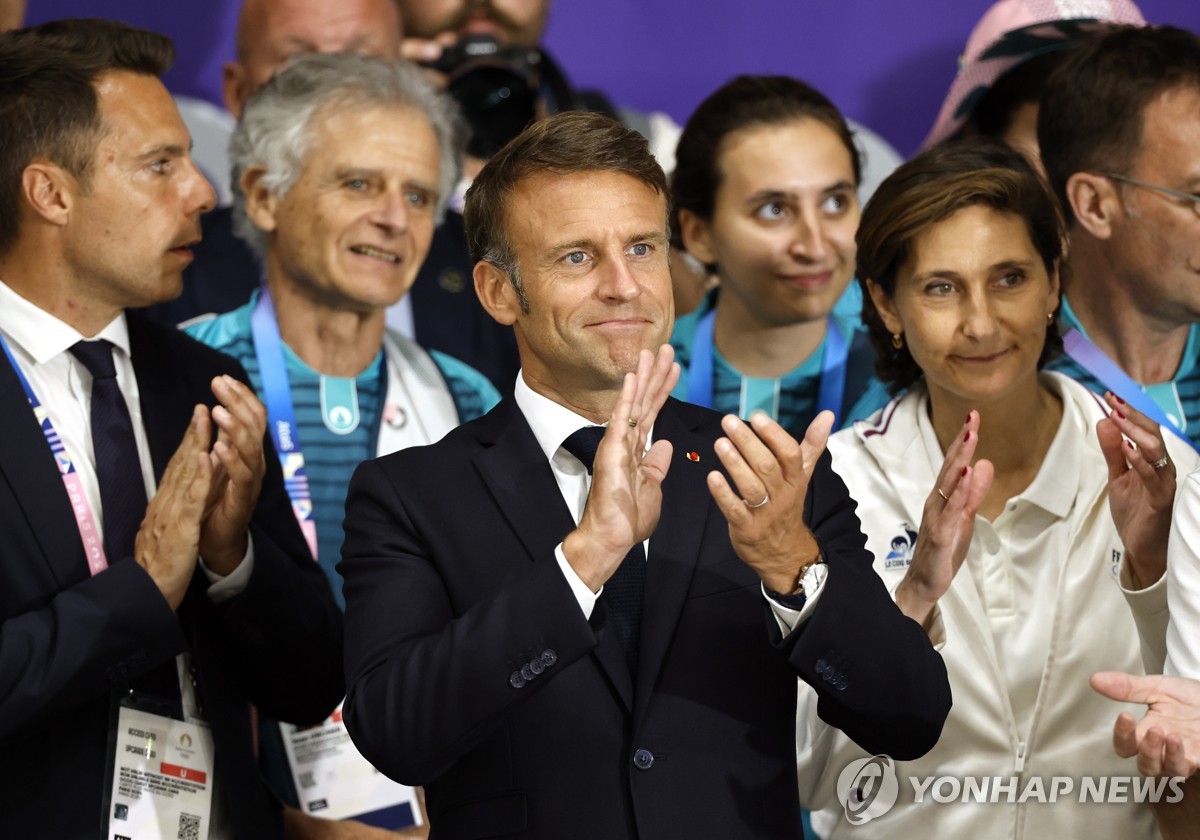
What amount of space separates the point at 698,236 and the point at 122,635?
1.59 m

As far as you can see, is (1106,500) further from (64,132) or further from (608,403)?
(64,132)

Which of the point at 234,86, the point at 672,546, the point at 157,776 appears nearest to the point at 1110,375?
the point at 672,546

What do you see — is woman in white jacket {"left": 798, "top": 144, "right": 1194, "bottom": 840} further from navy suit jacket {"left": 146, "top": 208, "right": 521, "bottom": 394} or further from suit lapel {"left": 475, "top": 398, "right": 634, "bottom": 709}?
navy suit jacket {"left": 146, "top": 208, "right": 521, "bottom": 394}

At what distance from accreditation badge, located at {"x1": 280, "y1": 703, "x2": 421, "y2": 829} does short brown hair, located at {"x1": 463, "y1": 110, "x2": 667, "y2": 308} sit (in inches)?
41.7

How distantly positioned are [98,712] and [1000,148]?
1699mm

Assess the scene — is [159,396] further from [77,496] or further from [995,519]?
[995,519]

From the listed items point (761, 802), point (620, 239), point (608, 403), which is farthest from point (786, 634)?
point (620, 239)

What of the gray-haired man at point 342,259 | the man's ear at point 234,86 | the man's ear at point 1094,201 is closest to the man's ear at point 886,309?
the man's ear at point 1094,201

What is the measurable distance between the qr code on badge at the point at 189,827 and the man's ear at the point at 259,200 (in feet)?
4.63

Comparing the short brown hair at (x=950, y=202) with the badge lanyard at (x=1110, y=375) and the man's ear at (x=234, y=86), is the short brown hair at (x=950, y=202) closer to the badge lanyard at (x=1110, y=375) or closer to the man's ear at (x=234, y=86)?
the badge lanyard at (x=1110, y=375)

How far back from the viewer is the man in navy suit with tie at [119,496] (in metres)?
2.35

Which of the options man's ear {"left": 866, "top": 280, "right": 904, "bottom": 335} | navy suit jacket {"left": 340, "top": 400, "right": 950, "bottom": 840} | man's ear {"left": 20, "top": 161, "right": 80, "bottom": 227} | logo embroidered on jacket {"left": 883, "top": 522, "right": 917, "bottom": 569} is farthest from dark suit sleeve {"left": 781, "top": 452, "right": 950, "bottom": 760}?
man's ear {"left": 20, "top": 161, "right": 80, "bottom": 227}

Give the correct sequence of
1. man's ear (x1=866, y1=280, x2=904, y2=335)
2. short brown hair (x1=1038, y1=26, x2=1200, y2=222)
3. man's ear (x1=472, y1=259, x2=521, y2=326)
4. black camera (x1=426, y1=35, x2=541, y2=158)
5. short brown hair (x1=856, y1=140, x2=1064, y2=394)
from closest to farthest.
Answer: man's ear (x1=472, y1=259, x2=521, y2=326), short brown hair (x1=856, y1=140, x2=1064, y2=394), man's ear (x1=866, y1=280, x2=904, y2=335), short brown hair (x1=1038, y1=26, x2=1200, y2=222), black camera (x1=426, y1=35, x2=541, y2=158)

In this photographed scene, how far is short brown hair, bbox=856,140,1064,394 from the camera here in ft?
8.59
